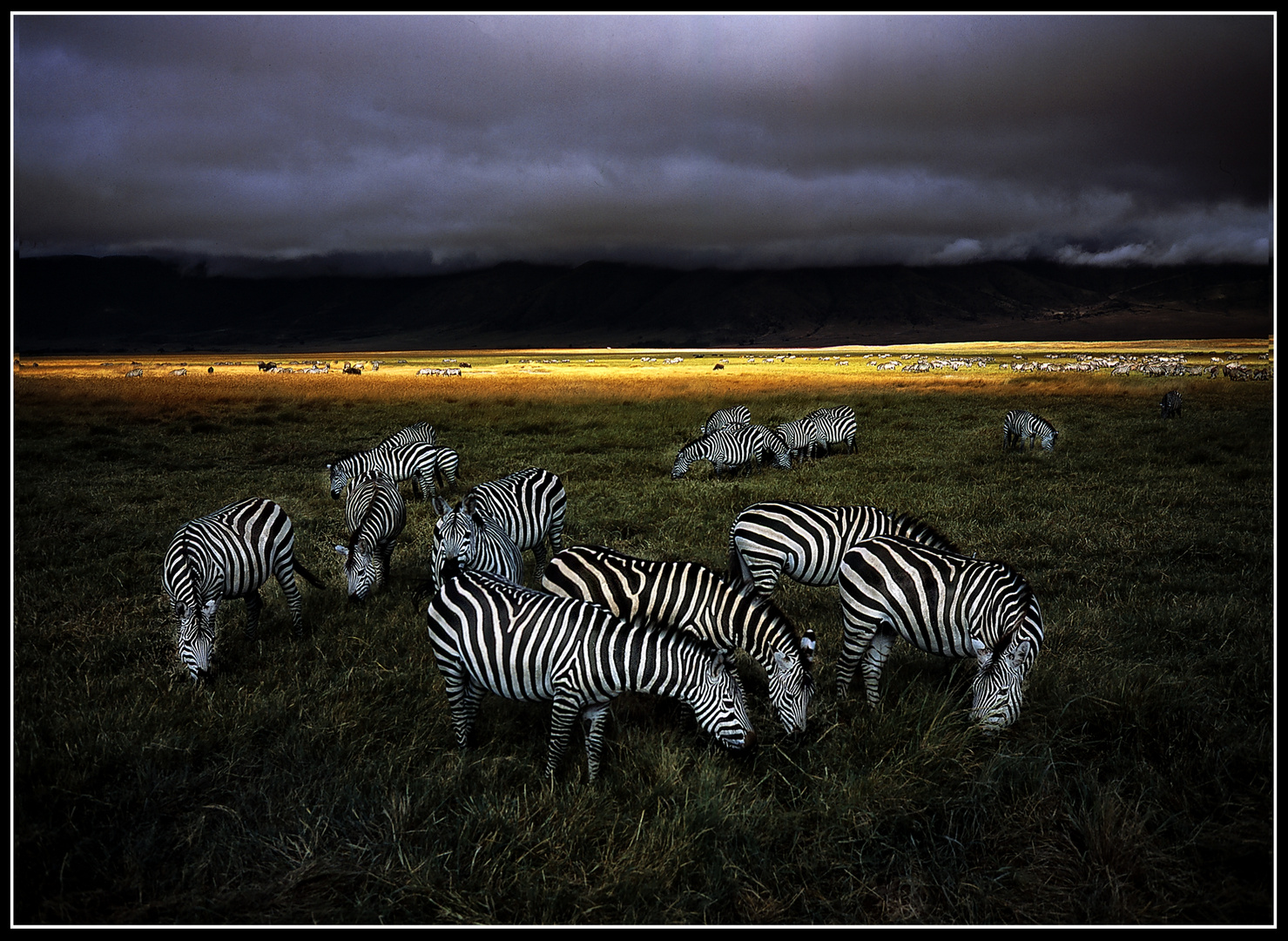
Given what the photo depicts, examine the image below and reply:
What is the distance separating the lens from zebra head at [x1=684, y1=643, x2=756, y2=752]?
18.1 ft

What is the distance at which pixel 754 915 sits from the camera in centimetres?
452

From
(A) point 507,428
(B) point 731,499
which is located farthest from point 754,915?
(A) point 507,428

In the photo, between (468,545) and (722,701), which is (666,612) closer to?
(722,701)

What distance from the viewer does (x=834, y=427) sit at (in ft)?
84.6

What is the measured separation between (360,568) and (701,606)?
5389 mm

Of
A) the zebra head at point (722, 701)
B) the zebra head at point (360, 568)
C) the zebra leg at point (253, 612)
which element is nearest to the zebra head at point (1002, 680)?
the zebra head at point (722, 701)

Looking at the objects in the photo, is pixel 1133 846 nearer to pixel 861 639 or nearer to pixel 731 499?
pixel 861 639

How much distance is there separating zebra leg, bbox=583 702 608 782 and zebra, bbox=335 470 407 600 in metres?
4.88

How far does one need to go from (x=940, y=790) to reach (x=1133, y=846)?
1283 mm

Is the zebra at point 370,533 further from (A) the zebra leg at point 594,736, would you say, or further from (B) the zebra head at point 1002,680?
(B) the zebra head at point 1002,680

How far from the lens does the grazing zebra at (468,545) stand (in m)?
8.68

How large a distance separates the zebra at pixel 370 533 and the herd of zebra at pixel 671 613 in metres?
0.04

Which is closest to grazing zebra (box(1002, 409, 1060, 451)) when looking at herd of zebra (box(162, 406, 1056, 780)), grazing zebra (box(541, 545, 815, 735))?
herd of zebra (box(162, 406, 1056, 780))

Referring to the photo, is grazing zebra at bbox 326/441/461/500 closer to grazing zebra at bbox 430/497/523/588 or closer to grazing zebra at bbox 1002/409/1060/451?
grazing zebra at bbox 430/497/523/588
